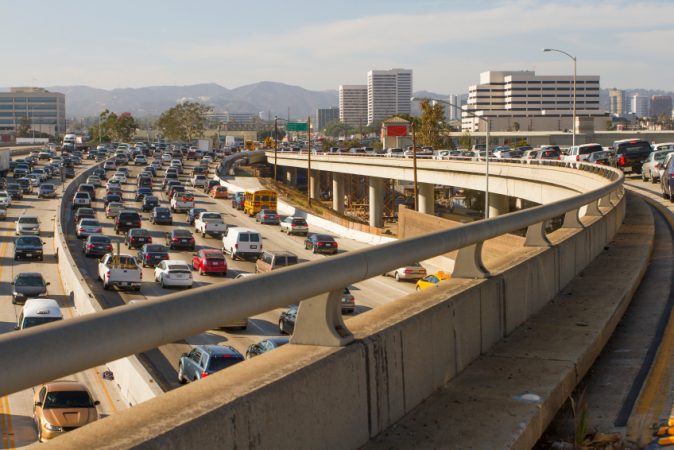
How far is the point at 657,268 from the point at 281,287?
446 inches

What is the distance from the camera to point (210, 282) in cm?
4656

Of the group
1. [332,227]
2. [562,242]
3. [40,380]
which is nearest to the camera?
[40,380]

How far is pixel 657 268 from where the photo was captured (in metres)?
15.0

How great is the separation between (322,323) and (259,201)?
79224mm

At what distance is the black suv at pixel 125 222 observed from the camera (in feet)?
223

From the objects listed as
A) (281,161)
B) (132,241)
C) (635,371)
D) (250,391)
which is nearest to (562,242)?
(635,371)

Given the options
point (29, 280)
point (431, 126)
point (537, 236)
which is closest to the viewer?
point (537, 236)

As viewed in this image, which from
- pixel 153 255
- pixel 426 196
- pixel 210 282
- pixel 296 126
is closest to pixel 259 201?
pixel 426 196

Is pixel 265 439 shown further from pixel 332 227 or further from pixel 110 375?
pixel 332 227

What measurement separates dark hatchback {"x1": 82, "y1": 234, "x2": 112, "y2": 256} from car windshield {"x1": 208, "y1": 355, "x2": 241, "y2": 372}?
35949 mm

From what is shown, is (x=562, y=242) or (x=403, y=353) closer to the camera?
(x=403, y=353)

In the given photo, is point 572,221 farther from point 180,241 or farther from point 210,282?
point 180,241

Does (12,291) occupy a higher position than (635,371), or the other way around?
(635,371)

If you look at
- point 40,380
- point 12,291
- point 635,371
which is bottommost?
point 12,291
